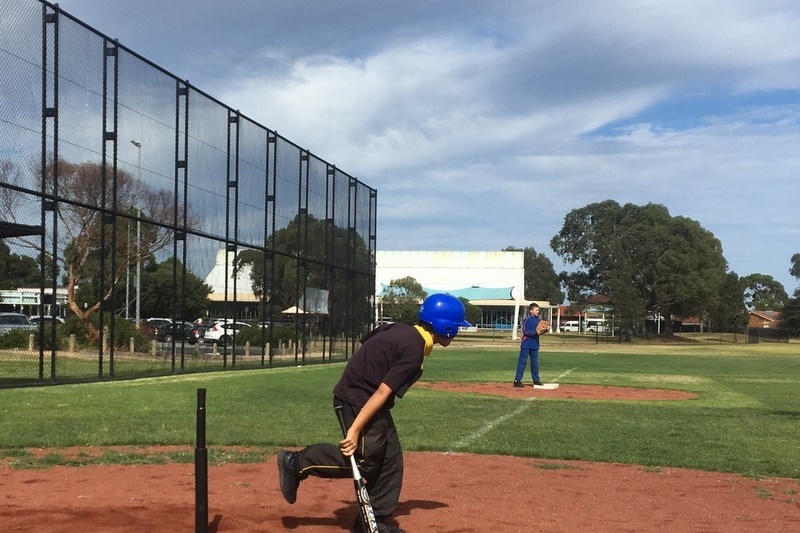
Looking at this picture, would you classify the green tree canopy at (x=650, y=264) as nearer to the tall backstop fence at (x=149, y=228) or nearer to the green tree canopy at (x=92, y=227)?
the tall backstop fence at (x=149, y=228)

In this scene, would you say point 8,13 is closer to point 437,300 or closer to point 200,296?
point 200,296

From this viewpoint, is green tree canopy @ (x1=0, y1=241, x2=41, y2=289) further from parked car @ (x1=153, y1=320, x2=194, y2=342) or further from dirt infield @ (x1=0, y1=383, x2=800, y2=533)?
dirt infield @ (x1=0, y1=383, x2=800, y2=533)

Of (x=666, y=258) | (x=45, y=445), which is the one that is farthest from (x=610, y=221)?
(x=45, y=445)

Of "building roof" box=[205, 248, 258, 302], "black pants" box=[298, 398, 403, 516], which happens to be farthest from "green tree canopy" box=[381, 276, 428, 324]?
"black pants" box=[298, 398, 403, 516]

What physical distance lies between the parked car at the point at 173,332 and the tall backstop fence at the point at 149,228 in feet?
0.43

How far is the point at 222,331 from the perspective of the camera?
2394 centimetres

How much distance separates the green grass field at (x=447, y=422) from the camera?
9.91 metres

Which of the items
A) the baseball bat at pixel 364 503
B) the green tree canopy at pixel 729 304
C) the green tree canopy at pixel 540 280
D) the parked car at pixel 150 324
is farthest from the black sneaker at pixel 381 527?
the green tree canopy at pixel 540 280

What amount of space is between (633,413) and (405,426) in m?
4.68

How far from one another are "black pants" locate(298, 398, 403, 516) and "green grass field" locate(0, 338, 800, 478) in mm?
4002

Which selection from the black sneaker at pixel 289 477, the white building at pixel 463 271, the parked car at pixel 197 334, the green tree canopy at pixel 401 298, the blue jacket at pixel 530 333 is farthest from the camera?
the white building at pixel 463 271

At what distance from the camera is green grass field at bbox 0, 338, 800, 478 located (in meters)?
9.91

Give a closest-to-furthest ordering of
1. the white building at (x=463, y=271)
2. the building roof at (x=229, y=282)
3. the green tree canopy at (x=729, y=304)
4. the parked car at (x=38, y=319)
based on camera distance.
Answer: the parked car at (x=38, y=319) < the building roof at (x=229, y=282) < the green tree canopy at (x=729, y=304) < the white building at (x=463, y=271)

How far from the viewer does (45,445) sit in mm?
9547
